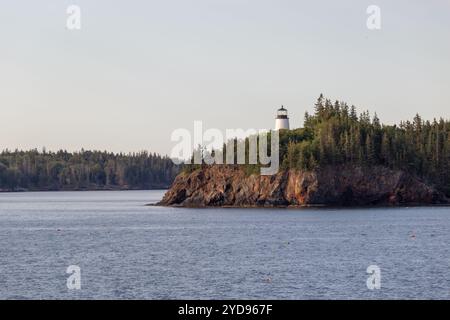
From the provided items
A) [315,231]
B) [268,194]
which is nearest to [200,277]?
[315,231]

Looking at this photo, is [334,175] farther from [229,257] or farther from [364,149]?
[229,257]

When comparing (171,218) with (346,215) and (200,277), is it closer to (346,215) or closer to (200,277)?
(346,215)

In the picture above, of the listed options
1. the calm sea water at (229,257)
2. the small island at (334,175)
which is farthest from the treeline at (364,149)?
the calm sea water at (229,257)

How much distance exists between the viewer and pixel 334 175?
16800 cm

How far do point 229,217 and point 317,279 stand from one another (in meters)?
81.9

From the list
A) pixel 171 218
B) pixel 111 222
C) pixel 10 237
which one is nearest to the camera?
pixel 10 237

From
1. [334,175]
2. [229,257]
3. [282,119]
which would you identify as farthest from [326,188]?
[229,257]

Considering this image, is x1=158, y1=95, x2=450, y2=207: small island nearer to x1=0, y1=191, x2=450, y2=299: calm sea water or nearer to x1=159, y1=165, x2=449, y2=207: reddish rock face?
x1=159, y1=165, x2=449, y2=207: reddish rock face

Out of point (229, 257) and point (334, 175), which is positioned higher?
point (334, 175)

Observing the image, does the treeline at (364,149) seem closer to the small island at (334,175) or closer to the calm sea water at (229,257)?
the small island at (334,175)

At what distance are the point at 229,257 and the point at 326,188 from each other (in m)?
93.4

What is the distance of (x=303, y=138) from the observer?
186 metres

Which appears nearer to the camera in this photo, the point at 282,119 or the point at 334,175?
the point at 334,175

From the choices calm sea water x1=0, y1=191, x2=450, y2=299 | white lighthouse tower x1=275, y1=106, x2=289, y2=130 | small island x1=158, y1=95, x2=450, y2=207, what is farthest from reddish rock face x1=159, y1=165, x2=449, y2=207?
calm sea water x1=0, y1=191, x2=450, y2=299
